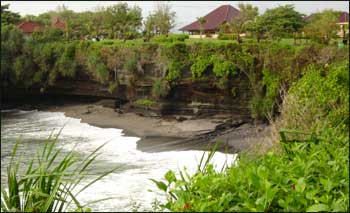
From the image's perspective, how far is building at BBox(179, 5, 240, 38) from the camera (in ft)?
94.4

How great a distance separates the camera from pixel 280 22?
23.2 metres

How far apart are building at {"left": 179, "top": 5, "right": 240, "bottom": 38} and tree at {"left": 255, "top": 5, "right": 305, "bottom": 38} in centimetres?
461

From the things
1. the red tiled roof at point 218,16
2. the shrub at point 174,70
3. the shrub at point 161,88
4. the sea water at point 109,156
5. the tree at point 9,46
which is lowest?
the sea water at point 109,156

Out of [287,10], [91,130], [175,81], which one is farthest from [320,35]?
[91,130]

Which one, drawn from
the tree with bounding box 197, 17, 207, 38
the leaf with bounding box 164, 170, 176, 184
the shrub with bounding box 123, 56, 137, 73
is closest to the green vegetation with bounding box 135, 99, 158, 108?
the shrub with bounding box 123, 56, 137, 73

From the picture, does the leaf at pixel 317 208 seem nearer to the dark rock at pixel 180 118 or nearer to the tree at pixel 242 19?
the dark rock at pixel 180 118

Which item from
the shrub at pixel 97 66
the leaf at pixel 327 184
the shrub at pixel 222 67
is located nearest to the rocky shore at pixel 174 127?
the shrub at pixel 97 66

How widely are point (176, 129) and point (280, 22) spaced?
8.49 metres

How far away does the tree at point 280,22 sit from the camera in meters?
22.8

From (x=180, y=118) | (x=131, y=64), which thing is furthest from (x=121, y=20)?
(x=180, y=118)

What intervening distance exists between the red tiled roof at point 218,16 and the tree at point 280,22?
4950 millimetres

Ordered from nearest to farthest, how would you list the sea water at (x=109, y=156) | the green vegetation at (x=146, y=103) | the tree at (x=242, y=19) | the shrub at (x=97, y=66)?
the sea water at (x=109, y=156) < the green vegetation at (x=146, y=103) < the shrub at (x=97, y=66) < the tree at (x=242, y=19)

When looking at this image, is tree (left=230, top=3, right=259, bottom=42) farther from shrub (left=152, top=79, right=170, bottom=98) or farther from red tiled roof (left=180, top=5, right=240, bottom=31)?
shrub (left=152, top=79, right=170, bottom=98)

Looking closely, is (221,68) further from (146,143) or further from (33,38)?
(33,38)
